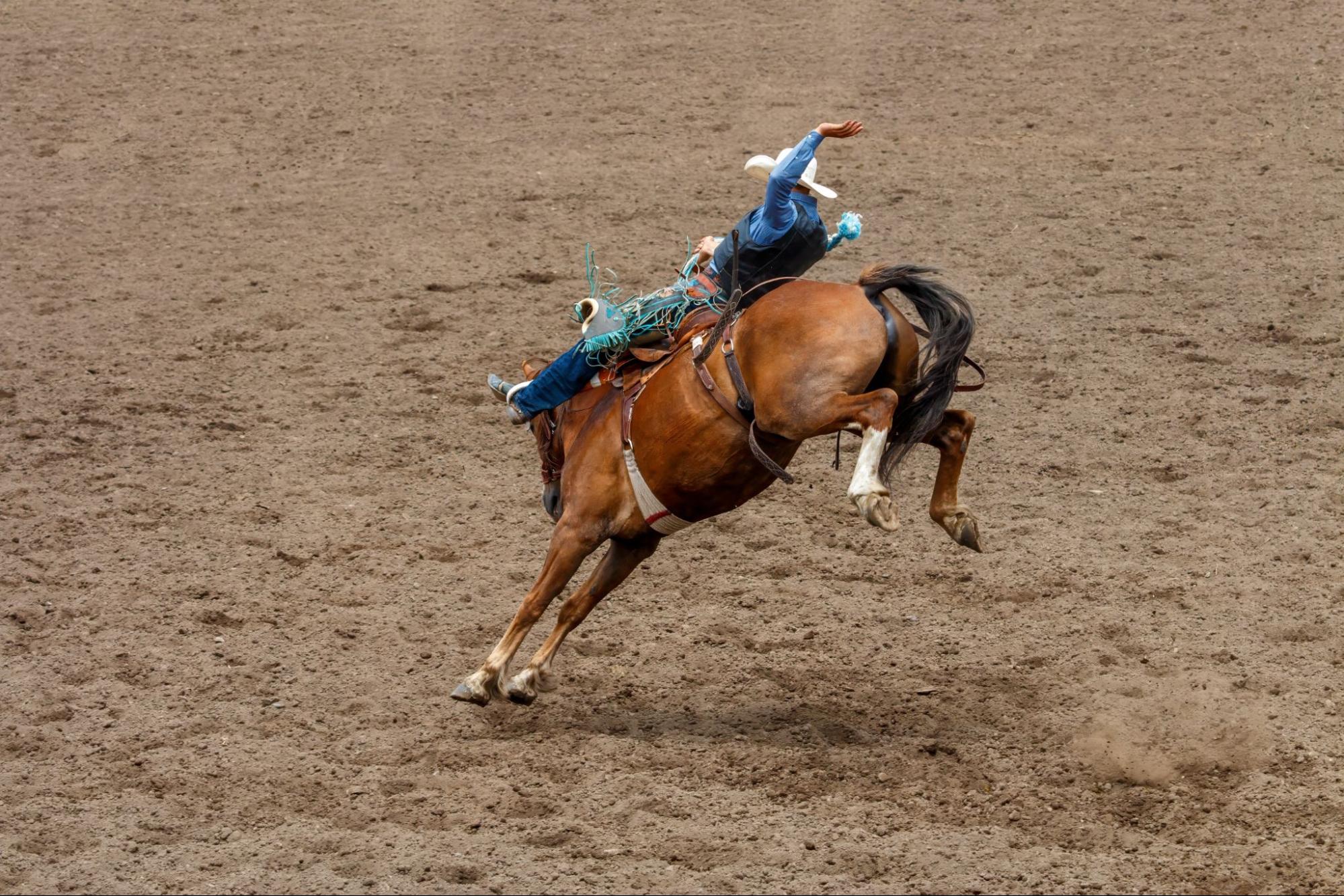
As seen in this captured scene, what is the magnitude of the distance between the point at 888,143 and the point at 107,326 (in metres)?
6.35

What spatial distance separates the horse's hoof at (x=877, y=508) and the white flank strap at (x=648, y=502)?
1161 mm

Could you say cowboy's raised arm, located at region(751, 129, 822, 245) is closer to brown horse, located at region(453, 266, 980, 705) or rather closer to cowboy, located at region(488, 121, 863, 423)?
cowboy, located at region(488, 121, 863, 423)

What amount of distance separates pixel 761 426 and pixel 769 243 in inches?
34.2

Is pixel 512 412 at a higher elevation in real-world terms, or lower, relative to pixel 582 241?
higher

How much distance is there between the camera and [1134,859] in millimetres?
5520

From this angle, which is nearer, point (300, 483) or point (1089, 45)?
point (300, 483)

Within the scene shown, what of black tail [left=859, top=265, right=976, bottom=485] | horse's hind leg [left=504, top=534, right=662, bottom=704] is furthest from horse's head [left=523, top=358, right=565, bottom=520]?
Result: black tail [left=859, top=265, right=976, bottom=485]

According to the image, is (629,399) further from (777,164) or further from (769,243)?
(777,164)

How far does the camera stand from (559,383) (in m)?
6.87

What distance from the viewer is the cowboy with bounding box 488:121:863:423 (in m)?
6.25

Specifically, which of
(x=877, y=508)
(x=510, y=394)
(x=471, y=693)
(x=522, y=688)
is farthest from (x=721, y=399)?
(x=471, y=693)

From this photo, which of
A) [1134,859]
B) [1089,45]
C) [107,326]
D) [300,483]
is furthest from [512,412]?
[1089,45]

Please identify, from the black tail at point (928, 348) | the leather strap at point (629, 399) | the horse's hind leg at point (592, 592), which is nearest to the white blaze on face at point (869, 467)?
the black tail at point (928, 348)

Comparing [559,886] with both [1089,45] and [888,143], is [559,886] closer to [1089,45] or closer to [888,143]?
[888,143]
